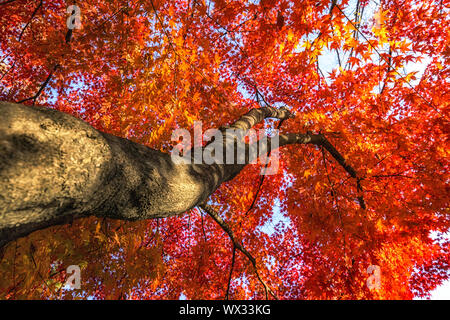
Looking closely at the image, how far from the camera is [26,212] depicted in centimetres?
80

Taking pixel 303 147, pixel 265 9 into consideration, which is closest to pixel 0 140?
pixel 265 9

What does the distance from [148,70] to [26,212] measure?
3.17 m

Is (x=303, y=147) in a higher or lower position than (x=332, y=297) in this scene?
higher

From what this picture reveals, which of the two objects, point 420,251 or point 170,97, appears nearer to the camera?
point 170,97

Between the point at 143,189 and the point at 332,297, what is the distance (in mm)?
5670

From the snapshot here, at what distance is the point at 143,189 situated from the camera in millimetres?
1253

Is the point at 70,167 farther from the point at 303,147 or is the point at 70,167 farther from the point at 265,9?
the point at 303,147

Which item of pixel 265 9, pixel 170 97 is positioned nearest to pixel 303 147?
pixel 265 9
